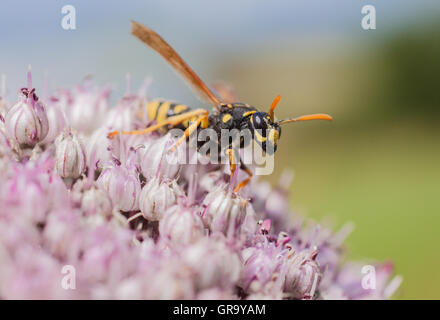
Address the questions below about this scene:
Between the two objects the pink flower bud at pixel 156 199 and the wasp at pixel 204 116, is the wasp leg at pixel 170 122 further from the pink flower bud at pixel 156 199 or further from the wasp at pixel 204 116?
the pink flower bud at pixel 156 199

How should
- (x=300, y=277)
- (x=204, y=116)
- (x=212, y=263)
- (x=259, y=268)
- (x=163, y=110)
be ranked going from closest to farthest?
(x=212, y=263), (x=259, y=268), (x=300, y=277), (x=204, y=116), (x=163, y=110)

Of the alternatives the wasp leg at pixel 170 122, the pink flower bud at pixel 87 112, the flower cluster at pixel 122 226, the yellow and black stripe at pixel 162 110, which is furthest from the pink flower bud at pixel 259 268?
the pink flower bud at pixel 87 112

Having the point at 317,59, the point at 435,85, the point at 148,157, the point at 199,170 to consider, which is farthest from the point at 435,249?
the point at 317,59

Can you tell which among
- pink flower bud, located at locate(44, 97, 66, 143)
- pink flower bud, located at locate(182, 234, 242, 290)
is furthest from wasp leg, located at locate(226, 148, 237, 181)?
pink flower bud, located at locate(44, 97, 66, 143)

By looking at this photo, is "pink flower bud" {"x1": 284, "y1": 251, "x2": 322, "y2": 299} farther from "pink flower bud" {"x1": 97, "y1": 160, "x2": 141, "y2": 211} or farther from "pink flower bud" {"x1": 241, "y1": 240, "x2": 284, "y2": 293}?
"pink flower bud" {"x1": 97, "y1": 160, "x2": 141, "y2": 211}

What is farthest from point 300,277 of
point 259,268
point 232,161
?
point 232,161

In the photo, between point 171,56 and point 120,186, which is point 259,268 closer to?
point 120,186
